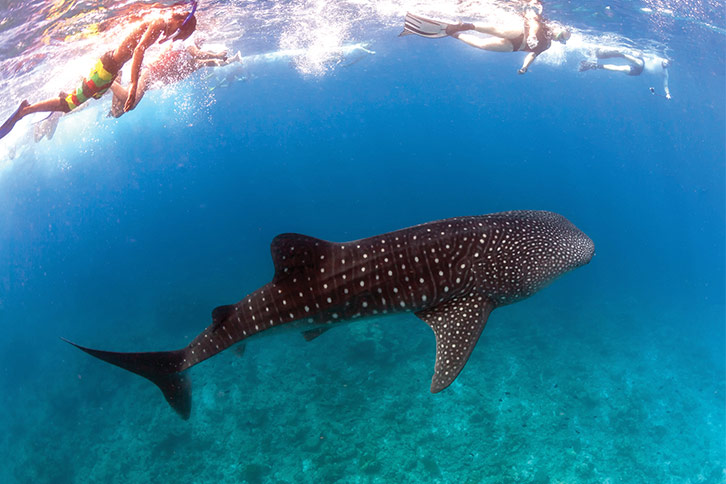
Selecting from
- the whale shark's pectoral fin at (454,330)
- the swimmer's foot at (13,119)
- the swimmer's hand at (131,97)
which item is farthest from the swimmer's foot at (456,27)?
the swimmer's foot at (13,119)

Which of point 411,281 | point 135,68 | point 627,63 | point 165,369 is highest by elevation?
point 135,68

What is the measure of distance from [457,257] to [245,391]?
27.3 feet

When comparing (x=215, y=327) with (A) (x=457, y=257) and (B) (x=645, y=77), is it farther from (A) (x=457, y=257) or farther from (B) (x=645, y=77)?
(B) (x=645, y=77)

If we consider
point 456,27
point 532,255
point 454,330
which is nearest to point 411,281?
point 454,330

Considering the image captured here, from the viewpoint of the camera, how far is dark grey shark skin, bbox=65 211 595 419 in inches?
156

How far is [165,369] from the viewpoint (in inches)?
174

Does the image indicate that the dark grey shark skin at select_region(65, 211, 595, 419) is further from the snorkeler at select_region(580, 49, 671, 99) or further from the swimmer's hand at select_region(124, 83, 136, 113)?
the snorkeler at select_region(580, 49, 671, 99)

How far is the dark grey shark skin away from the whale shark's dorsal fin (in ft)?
0.04

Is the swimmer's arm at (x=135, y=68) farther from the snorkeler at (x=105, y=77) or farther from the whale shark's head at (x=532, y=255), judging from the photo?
the whale shark's head at (x=532, y=255)

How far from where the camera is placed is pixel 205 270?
73.4ft

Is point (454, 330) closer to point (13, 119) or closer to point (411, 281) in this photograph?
point (411, 281)

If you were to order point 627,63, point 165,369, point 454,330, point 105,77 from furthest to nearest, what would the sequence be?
point 627,63 < point 105,77 < point 165,369 < point 454,330

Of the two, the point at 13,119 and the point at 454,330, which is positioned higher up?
the point at 13,119

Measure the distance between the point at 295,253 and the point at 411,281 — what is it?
4.33ft
